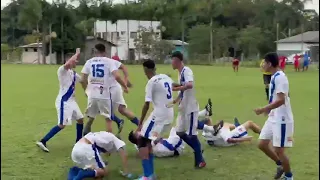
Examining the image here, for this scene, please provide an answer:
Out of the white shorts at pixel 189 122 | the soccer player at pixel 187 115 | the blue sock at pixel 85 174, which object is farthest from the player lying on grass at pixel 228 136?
the blue sock at pixel 85 174

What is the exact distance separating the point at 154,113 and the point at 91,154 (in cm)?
104

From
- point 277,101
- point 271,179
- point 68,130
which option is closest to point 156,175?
point 271,179

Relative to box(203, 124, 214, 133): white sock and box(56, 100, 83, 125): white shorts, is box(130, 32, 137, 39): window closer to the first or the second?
box(203, 124, 214, 133): white sock

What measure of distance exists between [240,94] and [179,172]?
43.3 feet

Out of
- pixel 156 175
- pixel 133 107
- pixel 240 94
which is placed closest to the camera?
pixel 156 175

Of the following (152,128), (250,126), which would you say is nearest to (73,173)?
(152,128)

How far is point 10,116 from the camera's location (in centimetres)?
1376

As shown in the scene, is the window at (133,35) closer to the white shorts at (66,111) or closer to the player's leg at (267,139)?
the white shorts at (66,111)

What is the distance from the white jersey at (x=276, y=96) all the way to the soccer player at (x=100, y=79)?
10.3 feet

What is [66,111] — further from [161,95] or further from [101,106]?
[161,95]

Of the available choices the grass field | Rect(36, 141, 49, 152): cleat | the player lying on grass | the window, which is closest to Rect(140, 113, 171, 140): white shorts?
the grass field

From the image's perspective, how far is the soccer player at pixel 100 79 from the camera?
351 inches

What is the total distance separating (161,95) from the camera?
23.0ft

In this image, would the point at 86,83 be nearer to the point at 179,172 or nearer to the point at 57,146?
the point at 57,146
